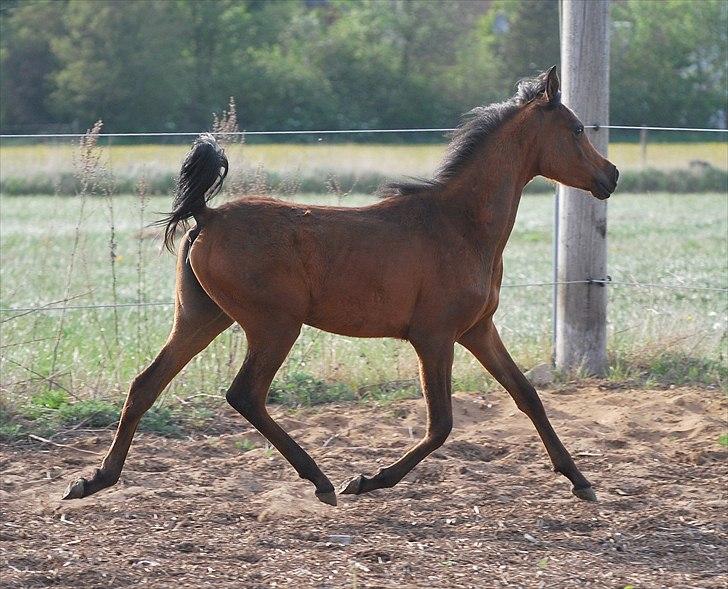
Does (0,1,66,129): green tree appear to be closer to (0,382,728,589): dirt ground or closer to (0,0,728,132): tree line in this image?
(0,0,728,132): tree line

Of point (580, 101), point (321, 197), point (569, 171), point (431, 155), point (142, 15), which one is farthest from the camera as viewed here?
point (142, 15)

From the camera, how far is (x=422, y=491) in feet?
18.3

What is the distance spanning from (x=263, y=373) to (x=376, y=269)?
0.76 metres

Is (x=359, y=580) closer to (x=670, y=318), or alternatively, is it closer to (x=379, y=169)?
(x=670, y=318)

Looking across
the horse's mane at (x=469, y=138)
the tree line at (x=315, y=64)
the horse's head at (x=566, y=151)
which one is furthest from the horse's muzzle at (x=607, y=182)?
the tree line at (x=315, y=64)

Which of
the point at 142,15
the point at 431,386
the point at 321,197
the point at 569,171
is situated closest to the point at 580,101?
the point at 569,171

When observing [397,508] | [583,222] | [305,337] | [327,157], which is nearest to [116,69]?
[327,157]

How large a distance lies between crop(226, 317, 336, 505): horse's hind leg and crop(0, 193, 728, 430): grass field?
4.82 feet

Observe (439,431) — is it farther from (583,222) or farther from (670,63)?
(670,63)

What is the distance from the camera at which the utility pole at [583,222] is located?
778 cm

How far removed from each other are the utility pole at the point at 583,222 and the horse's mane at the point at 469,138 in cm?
212

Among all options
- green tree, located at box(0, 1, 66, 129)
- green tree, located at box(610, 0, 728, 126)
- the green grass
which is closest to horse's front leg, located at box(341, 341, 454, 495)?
the green grass

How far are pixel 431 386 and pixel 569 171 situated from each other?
1.42 m

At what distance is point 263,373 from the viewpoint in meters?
5.17
